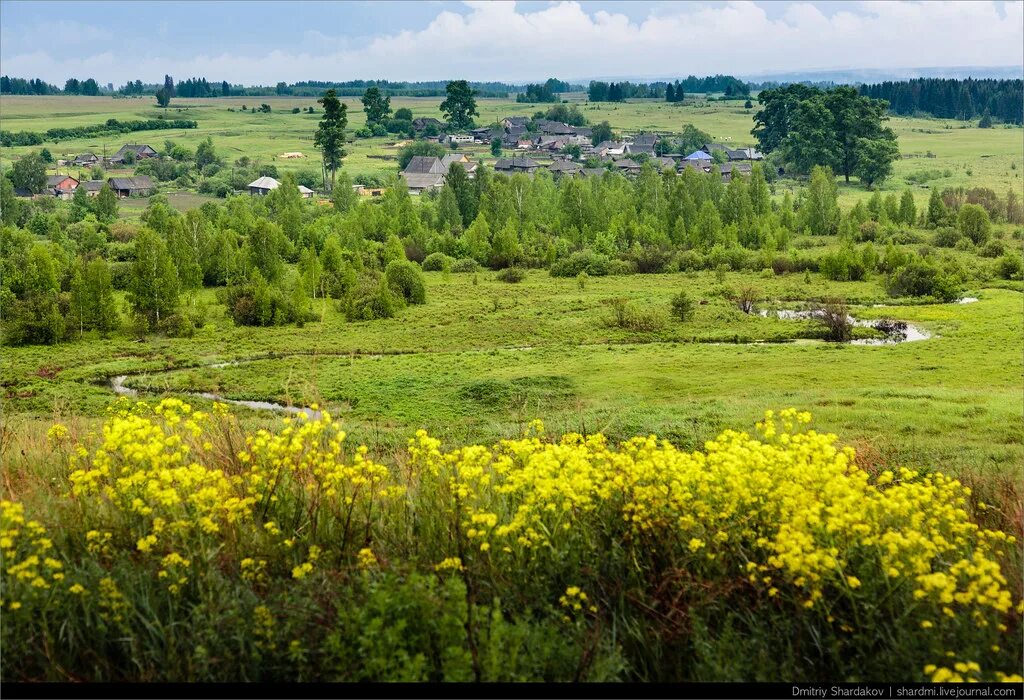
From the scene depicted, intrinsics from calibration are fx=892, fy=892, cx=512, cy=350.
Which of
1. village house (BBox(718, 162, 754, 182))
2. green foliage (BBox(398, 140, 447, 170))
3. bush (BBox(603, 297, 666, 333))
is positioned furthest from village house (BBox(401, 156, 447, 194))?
bush (BBox(603, 297, 666, 333))

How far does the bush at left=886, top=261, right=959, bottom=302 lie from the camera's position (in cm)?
3111

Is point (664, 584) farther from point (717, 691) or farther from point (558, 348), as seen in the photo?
point (558, 348)

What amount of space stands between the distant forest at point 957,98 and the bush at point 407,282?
73814 millimetres

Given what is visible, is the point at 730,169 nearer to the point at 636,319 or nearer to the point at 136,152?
the point at 636,319

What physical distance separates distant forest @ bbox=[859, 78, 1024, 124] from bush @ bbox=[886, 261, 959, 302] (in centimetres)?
6520

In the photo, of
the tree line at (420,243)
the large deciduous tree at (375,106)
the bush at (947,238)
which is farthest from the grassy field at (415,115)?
the bush at (947,238)

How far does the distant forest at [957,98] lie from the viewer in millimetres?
90875

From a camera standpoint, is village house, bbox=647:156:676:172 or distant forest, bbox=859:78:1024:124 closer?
village house, bbox=647:156:676:172

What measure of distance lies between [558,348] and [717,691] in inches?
829

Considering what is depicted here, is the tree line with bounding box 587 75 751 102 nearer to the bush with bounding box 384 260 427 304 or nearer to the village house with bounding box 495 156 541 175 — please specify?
the village house with bounding box 495 156 541 175

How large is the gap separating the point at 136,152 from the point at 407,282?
43598mm

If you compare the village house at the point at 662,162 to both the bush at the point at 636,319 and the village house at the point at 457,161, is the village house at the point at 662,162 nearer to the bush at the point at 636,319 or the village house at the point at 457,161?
the village house at the point at 457,161

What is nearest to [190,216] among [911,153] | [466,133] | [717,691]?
[717,691]

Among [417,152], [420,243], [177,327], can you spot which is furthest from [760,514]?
[417,152]
